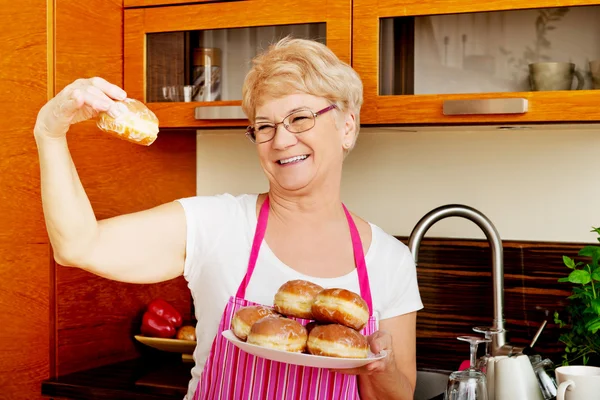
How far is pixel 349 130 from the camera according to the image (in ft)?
6.36

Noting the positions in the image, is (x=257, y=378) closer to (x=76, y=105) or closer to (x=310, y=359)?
(x=310, y=359)

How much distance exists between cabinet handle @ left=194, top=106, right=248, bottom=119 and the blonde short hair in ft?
1.49

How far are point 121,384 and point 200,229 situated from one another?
2.31 feet

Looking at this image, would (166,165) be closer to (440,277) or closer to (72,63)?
(72,63)

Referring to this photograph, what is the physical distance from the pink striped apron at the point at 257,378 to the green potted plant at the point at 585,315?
1.73ft

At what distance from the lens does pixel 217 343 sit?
182cm

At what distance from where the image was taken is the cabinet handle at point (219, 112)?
2346 mm

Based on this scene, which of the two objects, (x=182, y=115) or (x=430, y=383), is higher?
(x=182, y=115)

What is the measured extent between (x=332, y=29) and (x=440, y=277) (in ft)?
2.68

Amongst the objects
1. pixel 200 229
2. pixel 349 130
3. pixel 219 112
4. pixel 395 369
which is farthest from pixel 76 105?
pixel 219 112

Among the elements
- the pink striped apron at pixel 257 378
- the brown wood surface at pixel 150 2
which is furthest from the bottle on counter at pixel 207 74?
the pink striped apron at pixel 257 378

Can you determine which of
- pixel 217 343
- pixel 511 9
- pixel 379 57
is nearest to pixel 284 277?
pixel 217 343

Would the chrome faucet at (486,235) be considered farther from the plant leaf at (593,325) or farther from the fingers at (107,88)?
the fingers at (107,88)

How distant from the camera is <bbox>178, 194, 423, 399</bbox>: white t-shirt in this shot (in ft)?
6.02
